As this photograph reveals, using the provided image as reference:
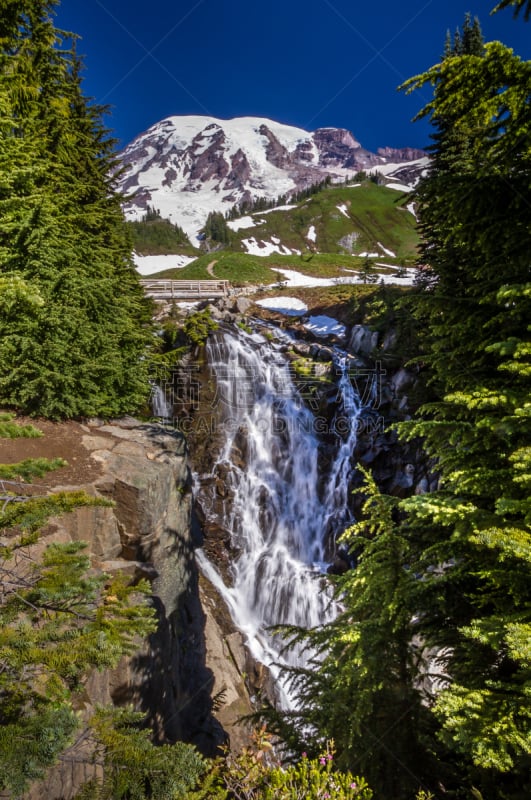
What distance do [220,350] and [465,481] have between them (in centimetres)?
1761

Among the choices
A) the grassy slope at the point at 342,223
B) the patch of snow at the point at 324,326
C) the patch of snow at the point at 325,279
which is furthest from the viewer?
the grassy slope at the point at 342,223

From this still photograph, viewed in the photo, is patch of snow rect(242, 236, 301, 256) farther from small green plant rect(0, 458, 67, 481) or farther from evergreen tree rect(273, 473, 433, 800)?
small green plant rect(0, 458, 67, 481)

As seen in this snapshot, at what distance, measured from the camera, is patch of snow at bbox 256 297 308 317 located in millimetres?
29125

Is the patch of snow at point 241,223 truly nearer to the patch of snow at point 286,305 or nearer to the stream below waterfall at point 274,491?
the patch of snow at point 286,305

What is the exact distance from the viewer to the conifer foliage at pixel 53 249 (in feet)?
27.1

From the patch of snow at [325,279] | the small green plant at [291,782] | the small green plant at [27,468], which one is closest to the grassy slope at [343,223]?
the patch of snow at [325,279]

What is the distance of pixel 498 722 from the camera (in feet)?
8.89

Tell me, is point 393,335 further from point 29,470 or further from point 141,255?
point 141,255

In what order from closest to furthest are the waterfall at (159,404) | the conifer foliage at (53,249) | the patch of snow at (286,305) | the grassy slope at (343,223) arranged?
the conifer foliage at (53,249) < the waterfall at (159,404) < the patch of snow at (286,305) < the grassy slope at (343,223)

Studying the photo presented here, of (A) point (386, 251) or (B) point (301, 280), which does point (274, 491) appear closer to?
(B) point (301, 280)

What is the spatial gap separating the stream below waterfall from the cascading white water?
0.14 feet

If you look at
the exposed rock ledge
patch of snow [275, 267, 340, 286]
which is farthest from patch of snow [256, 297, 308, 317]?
the exposed rock ledge

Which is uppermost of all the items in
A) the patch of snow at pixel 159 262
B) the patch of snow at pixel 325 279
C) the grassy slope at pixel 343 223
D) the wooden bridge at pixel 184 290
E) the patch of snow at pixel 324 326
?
the grassy slope at pixel 343 223

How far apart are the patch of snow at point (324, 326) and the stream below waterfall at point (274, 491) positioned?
4.27m
